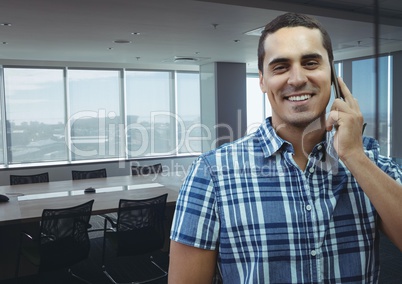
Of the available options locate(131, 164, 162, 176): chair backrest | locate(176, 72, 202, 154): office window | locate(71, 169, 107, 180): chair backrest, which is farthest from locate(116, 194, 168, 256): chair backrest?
locate(176, 72, 202, 154): office window

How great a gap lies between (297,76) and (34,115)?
30.2 feet

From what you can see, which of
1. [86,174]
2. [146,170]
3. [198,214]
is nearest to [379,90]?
[146,170]

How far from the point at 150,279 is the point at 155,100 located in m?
6.63

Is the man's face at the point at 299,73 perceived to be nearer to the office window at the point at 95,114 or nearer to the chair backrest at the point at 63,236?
the chair backrest at the point at 63,236

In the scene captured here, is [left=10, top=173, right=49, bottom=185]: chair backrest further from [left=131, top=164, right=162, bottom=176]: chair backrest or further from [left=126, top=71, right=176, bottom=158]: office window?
[left=126, top=71, right=176, bottom=158]: office window

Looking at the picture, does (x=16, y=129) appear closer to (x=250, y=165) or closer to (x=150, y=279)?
(x=150, y=279)

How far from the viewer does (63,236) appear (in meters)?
3.46

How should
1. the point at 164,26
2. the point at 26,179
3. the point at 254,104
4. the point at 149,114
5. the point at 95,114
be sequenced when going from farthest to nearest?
1. the point at 254,104
2. the point at 149,114
3. the point at 95,114
4. the point at 26,179
5. the point at 164,26

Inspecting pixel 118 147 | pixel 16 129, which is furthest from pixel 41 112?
pixel 118 147

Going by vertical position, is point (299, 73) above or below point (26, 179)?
above

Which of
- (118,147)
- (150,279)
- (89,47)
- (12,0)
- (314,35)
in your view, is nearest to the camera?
(314,35)

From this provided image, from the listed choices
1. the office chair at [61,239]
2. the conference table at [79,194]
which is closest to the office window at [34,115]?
the conference table at [79,194]

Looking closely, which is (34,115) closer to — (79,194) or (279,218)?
(79,194)

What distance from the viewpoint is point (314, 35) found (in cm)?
90
